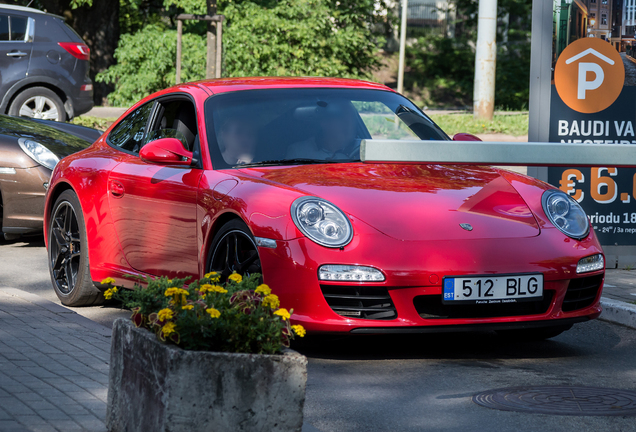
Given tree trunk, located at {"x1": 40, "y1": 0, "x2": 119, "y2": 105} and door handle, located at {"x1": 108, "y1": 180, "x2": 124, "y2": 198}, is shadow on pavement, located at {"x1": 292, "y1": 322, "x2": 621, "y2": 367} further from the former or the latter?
tree trunk, located at {"x1": 40, "y1": 0, "x2": 119, "y2": 105}

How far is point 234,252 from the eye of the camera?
4.81 m

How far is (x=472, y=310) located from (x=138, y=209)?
217cm

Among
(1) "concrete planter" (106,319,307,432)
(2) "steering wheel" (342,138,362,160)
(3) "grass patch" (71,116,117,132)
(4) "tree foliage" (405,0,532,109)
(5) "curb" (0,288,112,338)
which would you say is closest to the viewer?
(1) "concrete planter" (106,319,307,432)

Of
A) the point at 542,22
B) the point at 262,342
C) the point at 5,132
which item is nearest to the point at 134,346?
the point at 262,342

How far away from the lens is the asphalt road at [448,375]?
3.70m

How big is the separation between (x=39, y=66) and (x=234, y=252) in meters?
10.6

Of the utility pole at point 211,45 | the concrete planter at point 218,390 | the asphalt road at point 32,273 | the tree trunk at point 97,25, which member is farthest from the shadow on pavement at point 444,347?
the tree trunk at point 97,25

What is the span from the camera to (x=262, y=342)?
3018mm

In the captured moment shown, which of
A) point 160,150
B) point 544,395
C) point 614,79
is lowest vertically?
point 544,395

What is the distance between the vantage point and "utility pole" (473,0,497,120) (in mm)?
20438

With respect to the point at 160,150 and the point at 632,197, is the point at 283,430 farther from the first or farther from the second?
the point at 632,197

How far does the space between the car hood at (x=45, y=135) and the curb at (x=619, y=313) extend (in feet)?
16.7

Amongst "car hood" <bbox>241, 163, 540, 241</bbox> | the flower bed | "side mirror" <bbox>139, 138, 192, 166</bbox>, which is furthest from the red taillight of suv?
the flower bed

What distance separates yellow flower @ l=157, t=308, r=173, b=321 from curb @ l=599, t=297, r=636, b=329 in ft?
11.5
